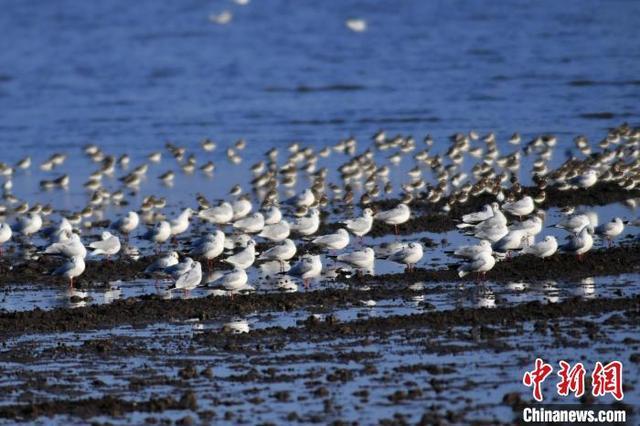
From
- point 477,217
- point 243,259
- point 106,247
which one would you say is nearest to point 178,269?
point 243,259

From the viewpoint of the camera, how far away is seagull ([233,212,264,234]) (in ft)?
67.3

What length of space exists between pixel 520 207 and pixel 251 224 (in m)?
4.01

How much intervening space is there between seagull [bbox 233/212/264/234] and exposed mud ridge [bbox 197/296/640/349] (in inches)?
257

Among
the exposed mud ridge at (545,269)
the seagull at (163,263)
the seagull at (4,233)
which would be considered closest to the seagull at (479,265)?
the exposed mud ridge at (545,269)

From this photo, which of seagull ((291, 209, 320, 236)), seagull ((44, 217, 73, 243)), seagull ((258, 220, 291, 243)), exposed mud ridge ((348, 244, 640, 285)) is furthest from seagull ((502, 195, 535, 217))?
seagull ((44, 217, 73, 243))

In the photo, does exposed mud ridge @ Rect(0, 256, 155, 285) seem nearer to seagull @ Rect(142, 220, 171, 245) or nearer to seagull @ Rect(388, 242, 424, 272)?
seagull @ Rect(142, 220, 171, 245)

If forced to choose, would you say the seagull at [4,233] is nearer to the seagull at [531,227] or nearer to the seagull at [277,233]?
the seagull at [277,233]

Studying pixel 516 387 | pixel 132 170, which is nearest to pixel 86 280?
pixel 516 387

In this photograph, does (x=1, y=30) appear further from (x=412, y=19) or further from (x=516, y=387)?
(x=516, y=387)

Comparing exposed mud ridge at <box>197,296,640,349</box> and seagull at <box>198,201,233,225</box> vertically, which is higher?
seagull at <box>198,201,233,225</box>

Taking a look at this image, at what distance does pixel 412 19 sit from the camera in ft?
221

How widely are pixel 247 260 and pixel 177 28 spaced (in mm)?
53710

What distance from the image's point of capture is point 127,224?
21.4 metres

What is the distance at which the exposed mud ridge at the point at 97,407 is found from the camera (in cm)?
1116
